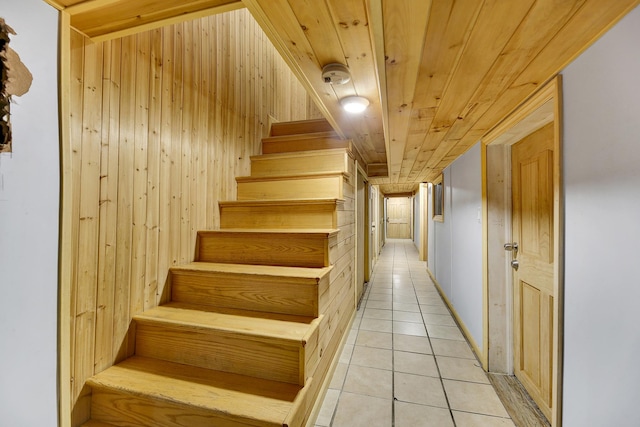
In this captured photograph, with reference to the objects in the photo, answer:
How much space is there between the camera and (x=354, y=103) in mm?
1609

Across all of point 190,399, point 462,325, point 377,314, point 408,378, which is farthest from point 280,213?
point 462,325

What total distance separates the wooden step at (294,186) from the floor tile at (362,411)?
58.2 inches

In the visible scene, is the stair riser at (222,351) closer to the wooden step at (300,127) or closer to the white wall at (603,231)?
the white wall at (603,231)

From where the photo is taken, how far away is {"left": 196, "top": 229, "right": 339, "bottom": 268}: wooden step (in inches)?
65.1

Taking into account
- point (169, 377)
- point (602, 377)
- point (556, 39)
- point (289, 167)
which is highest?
point (556, 39)

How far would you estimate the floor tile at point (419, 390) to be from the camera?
5.64ft

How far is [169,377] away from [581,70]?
2.26 metres

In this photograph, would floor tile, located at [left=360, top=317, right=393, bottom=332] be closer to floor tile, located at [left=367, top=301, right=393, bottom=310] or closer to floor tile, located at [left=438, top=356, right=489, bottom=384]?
floor tile, located at [left=367, top=301, right=393, bottom=310]

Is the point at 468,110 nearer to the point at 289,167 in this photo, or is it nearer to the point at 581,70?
the point at 581,70

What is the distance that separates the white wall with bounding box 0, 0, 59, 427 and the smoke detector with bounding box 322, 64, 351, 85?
98 cm

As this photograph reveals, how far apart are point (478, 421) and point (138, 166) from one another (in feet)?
8.36

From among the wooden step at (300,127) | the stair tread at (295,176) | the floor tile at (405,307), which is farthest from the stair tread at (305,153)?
the floor tile at (405,307)

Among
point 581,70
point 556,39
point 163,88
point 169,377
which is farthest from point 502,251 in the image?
point 163,88

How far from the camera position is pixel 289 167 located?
2428mm
